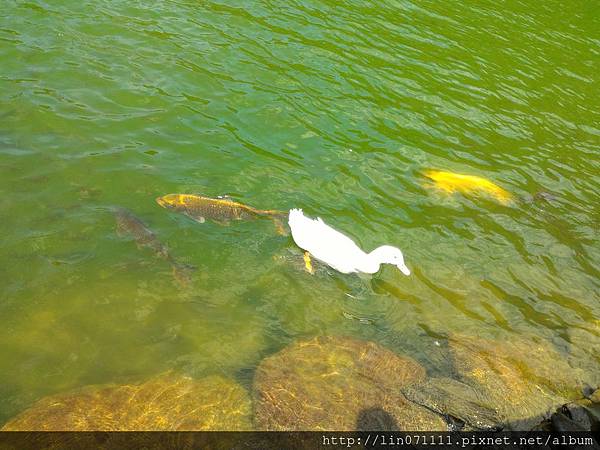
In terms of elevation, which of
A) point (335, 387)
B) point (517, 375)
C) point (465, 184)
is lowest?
point (335, 387)

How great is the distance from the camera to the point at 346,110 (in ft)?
35.1

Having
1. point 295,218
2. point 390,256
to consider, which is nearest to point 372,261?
point 390,256

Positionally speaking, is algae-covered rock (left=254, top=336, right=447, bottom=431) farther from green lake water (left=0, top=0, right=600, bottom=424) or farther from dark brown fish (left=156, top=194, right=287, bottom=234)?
dark brown fish (left=156, top=194, right=287, bottom=234)

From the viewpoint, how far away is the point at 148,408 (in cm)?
528

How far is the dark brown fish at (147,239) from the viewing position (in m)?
6.77

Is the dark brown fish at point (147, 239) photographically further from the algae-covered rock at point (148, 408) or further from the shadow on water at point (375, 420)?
the shadow on water at point (375, 420)

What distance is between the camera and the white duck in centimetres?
698

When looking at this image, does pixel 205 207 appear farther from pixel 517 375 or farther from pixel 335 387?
pixel 517 375

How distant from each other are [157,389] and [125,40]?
783 centimetres

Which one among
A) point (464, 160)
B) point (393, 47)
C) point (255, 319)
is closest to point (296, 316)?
point (255, 319)

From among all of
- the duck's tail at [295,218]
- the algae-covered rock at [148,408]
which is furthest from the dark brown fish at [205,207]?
the algae-covered rock at [148,408]

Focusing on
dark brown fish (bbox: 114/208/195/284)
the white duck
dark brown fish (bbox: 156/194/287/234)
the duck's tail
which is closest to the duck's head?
the white duck

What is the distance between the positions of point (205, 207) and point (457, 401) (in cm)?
398

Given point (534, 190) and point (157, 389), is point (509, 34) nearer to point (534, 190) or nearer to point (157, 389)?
point (534, 190)
